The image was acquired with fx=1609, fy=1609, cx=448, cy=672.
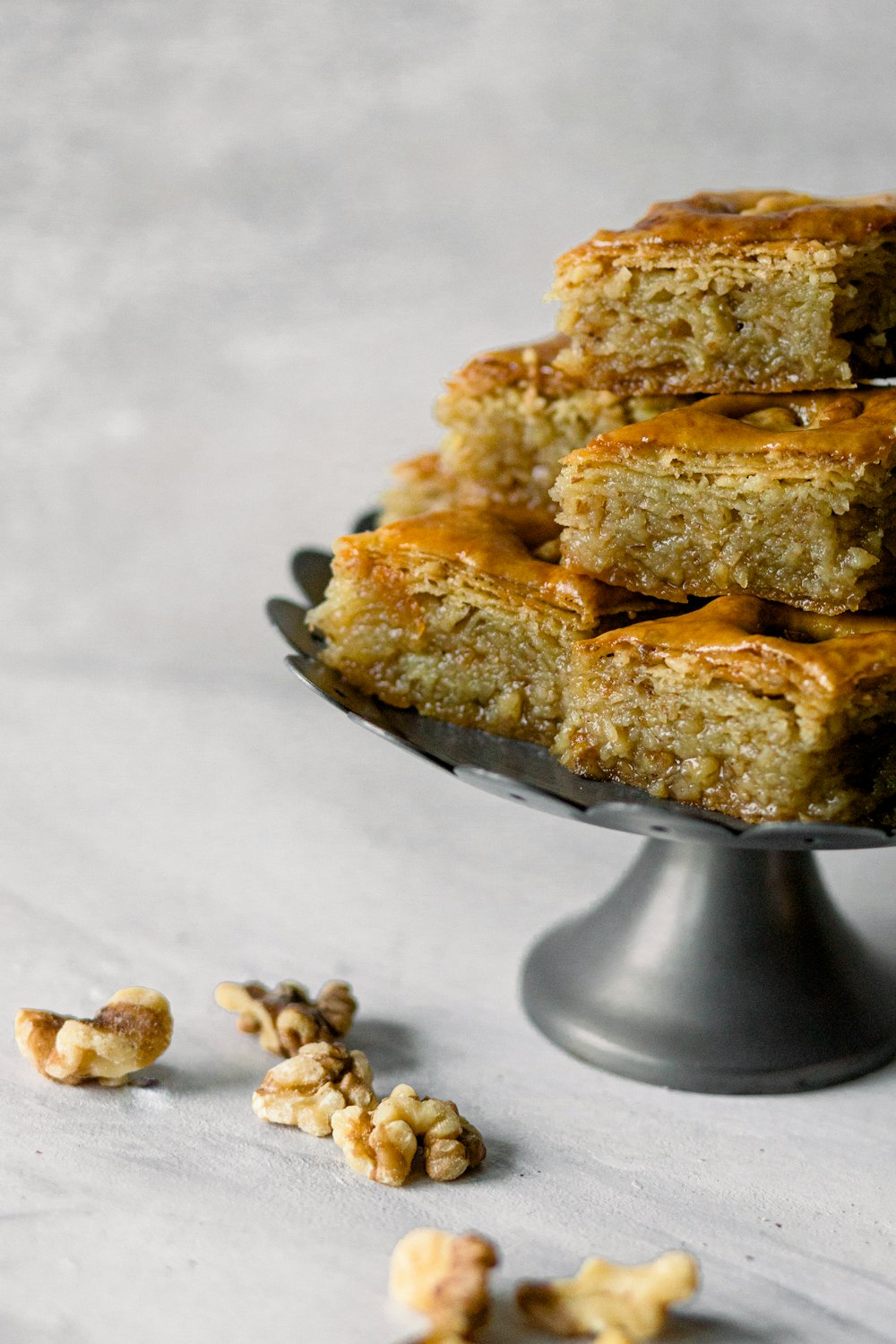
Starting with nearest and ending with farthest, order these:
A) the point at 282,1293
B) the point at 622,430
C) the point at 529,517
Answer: the point at 282,1293
the point at 622,430
the point at 529,517

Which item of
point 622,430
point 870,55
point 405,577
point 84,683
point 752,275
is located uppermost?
point 870,55

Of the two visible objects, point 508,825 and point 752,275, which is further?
point 508,825

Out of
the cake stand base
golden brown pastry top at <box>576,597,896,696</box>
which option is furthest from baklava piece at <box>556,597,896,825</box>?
the cake stand base

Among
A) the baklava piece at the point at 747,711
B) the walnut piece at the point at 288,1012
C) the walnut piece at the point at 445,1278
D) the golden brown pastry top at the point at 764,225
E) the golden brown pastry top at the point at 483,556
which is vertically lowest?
the walnut piece at the point at 445,1278

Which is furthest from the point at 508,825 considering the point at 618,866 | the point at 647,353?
the point at 647,353

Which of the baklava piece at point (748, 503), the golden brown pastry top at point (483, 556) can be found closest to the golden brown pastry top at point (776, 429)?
the baklava piece at point (748, 503)

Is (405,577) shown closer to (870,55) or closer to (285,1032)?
(285,1032)

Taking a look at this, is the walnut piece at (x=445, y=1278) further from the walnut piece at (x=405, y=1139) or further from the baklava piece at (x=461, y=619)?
the baklava piece at (x=461, y=619)
